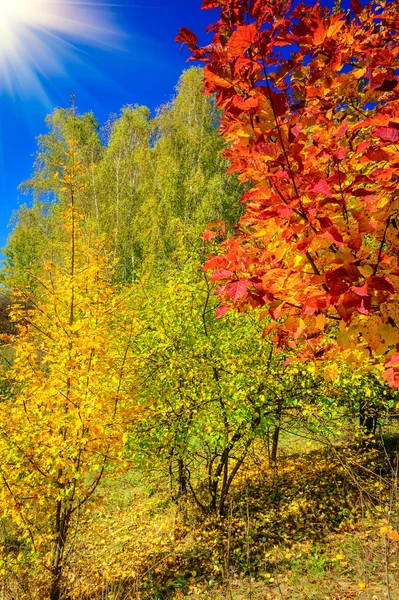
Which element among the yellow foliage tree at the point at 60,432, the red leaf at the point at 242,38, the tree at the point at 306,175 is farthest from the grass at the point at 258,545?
the red leaf at the point at 242,38

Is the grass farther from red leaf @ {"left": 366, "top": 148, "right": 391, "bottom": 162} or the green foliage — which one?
the green foliage

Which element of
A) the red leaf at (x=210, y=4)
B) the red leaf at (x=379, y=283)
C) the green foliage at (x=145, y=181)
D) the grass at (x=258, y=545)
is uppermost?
the green foliage at (x=145, y=181)

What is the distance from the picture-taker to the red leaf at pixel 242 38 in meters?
1.10

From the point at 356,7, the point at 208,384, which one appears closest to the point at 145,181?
the point at 208,384

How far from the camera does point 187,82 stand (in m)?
20.2

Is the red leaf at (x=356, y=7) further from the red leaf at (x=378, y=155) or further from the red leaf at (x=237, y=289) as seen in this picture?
the red leaf at (x=237, y=289)

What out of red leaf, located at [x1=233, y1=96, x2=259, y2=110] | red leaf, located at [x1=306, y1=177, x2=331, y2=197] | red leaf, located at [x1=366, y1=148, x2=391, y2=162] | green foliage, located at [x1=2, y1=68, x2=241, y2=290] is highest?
green foliage, located at [x1=2, y1=68, x2=241, y2=290]

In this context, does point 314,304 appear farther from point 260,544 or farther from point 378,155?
point 260,544

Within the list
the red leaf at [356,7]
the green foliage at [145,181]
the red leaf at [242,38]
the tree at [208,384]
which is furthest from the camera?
the green foliage at [145,181]

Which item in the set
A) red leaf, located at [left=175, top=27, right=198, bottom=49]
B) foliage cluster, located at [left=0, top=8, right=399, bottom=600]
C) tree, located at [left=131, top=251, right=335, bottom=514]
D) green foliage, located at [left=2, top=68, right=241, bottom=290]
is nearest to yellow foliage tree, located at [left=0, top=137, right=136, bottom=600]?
foliage cluster, located at [left=0, top=8, right=399, bottom=600]

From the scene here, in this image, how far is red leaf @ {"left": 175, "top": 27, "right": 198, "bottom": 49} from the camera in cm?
141

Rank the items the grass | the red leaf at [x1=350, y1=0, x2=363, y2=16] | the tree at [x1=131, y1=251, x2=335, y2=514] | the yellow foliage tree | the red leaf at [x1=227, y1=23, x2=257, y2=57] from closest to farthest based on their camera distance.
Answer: the red leaf at [x1=227, y1=23, x2=257, y2=57]
the red leaf at [x1=350, y1=0, x2=363, y2=16]
the yellow foliage tree
the grass
the tree at [x1=131, y1=251, x2=335, y2=514]

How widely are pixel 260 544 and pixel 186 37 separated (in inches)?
245

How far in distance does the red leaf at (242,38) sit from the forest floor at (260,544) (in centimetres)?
339
